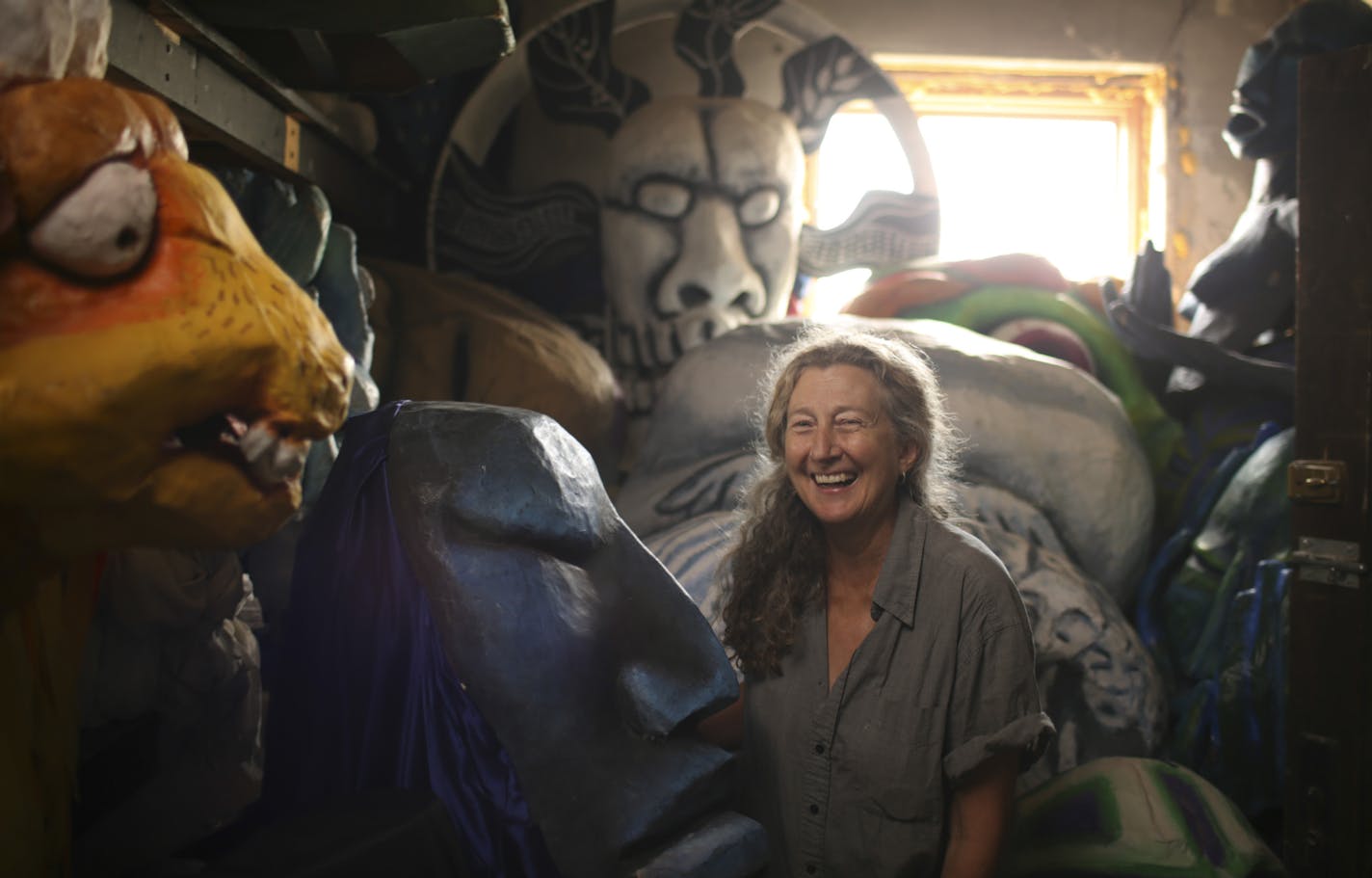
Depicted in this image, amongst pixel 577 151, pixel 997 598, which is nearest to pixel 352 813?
pixel 997 598

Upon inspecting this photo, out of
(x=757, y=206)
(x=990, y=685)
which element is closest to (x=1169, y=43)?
(x=757, y=206)

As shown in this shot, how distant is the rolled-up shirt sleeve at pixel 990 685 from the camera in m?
1.11

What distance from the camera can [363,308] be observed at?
1.63 m

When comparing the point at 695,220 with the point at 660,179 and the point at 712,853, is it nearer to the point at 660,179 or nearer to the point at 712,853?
the point at 660,179

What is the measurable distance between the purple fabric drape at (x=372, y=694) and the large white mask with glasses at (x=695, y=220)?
182 cm

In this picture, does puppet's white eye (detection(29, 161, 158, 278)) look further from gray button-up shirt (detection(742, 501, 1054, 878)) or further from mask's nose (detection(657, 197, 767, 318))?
mask's nose (detection(657, 197, 767, 318))

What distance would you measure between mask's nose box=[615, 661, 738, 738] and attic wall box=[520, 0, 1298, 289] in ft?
10.5

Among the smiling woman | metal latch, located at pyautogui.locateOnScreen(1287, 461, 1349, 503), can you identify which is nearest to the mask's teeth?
the smiling woman

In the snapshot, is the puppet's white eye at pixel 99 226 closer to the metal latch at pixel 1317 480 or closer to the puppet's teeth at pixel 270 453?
the puppet's teeth at pixel 270 453

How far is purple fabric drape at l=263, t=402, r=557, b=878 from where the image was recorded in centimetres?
85

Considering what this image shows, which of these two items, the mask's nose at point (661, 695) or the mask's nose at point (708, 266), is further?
the mask's nose at point (708, 266)

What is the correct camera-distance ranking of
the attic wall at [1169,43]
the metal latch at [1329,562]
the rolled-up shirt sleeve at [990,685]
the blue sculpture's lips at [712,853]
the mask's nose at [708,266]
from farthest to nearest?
the attic wall at [1169,43], the mask's nose at [708,266], the metal latch at [1329,562], the rolled-up shirt sleeve at [990,685], the blue sculpture's lips at [712,853]

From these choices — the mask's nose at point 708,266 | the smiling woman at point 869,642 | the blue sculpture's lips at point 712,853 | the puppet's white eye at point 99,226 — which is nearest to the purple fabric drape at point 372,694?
the blue sculpture's lips at point 712,853

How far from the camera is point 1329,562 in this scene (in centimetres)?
182
